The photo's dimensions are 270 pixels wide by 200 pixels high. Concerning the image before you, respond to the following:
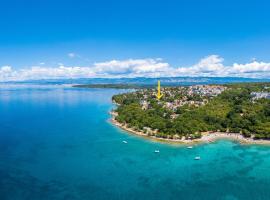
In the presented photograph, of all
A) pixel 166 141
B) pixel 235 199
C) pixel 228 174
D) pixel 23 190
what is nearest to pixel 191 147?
pixel 166 141

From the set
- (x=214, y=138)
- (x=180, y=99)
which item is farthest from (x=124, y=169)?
(x=180, y=99)

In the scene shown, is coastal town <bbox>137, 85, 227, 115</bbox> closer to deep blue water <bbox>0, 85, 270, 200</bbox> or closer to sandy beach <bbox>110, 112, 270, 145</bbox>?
sandy beach <bbox>110, 112, 270, 145</bbox>

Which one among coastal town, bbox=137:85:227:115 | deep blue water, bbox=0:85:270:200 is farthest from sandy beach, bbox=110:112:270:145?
coastal town, bbox=137:85:227:115

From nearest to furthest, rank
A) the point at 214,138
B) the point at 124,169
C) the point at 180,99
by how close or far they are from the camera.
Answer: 1. the point at 124,169
2. the point at 214,138
3. the point at 180,99

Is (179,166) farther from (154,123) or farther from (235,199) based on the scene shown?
(154,123)

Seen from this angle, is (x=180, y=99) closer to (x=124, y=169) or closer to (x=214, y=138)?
(x=214, y=138)

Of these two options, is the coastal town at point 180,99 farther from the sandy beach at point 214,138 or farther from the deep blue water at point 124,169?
the deep blue water at point 124,169

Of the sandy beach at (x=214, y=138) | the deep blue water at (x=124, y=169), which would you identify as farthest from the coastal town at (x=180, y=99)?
the deep blue water at (x=124, y=169)

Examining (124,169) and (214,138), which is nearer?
(124,169)
